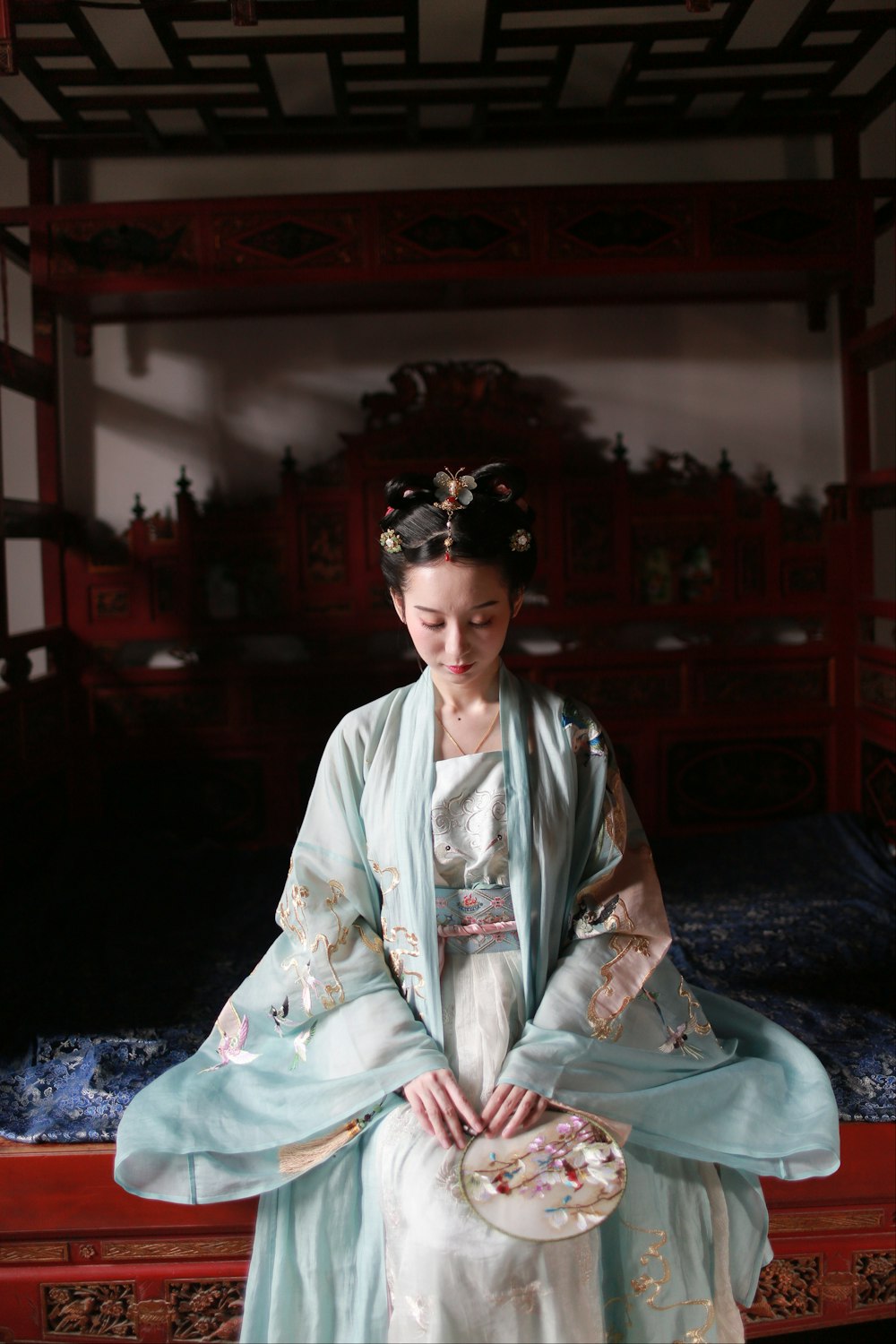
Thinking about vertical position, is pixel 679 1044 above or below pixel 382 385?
below

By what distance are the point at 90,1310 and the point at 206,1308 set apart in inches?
7.5

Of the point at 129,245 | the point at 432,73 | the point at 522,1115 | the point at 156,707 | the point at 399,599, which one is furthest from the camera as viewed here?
the point at 156,707

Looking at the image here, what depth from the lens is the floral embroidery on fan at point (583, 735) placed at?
166cm

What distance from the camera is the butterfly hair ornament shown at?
155 centimetres

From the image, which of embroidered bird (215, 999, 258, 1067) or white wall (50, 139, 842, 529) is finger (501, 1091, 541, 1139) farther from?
white wall (50, 139, 842, 529)

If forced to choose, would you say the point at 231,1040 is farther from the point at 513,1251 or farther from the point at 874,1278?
the point at 874,1278

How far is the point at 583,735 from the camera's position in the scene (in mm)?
1672

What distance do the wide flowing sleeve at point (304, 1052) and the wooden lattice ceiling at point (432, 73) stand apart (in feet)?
Result: 5.66

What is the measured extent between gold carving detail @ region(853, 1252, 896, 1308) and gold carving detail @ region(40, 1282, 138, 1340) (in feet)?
3.82

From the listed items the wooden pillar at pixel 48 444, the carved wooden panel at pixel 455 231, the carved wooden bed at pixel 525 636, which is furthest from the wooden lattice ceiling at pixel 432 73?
the carved wooden bed at pixel 525 636

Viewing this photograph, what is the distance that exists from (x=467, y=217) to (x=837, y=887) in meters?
2.13

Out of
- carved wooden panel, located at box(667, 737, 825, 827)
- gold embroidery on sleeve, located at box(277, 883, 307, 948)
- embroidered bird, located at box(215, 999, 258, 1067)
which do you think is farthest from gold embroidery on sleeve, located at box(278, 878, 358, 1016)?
carved wooden panel, located at box(667, 737, 825, 827)

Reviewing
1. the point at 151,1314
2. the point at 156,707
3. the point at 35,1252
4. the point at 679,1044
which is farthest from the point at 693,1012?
the point at 156,707

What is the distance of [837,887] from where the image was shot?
9.97 ft
